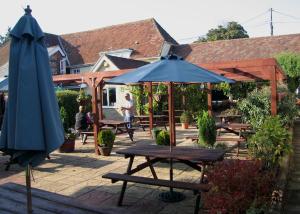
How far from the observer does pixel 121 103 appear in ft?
74.1

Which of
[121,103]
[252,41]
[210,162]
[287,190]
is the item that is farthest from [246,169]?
[252,41]

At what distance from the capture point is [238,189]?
144 inches

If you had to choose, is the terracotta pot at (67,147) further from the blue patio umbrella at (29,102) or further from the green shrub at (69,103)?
the green shrub at (69,103)

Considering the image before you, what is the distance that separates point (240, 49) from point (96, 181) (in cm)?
2266

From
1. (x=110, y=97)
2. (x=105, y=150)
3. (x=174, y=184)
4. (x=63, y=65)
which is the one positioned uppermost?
(x=63, y=65)

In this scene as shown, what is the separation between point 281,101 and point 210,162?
8763 mm

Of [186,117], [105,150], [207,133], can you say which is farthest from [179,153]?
[186,117]

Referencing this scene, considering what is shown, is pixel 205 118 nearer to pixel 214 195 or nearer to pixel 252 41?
pixel 214 195

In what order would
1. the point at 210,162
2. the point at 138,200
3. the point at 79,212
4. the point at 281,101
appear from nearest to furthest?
the point at 79,212
the point at 210,162
the point at 138,200
the point at 281,101

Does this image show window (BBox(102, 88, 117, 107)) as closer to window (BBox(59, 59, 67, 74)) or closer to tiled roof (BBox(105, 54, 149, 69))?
tiled roof (BBox(105, 54, 149, 69))

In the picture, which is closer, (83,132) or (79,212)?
(79,212)

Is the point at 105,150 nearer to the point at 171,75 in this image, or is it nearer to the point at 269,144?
the point at 269,144

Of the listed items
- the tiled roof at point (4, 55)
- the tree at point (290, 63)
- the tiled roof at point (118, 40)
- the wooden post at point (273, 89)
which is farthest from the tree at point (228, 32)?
the wooden post at point (273, 89)

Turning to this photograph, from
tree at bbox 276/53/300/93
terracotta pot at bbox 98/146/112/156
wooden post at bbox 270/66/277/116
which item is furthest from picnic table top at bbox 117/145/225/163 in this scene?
tree at bbox 276/53/300/93
